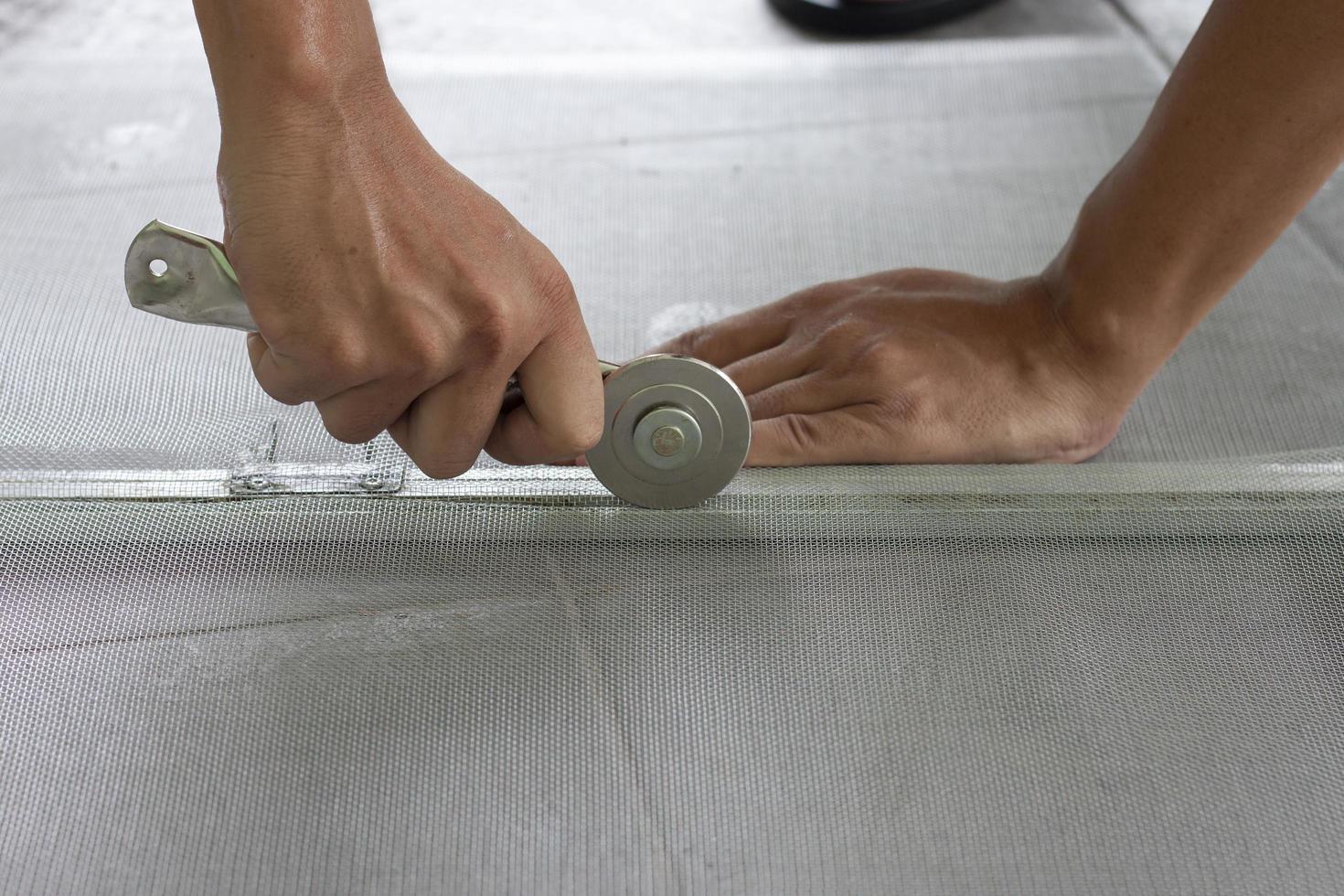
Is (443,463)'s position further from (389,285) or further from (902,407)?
(902,407)

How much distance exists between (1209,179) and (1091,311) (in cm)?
13

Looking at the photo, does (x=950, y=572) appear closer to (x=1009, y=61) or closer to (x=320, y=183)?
(x=320, y=183)

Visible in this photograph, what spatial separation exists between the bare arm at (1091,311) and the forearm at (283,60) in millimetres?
403

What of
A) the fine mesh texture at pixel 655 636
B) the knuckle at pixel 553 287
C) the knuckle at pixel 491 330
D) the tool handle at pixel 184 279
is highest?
the knuckle at pixel 553 287

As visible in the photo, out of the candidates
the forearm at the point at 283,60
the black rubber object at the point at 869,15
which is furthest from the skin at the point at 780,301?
the black rubber object at the point at 869,15

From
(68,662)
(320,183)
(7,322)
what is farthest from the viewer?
(7,322)

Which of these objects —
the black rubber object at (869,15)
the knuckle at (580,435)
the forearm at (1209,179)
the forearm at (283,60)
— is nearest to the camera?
the forearm at (283,60)

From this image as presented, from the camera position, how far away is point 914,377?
88 cm

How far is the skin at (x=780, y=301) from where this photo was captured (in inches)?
22.9

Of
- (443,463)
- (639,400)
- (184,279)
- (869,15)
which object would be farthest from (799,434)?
(869,15)

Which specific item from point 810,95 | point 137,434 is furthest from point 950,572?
point 810,95

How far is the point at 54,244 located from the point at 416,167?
0.67 meters

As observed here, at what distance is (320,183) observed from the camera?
Result: 580 millimetres

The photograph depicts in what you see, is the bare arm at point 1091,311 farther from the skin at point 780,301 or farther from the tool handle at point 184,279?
the tool handle at point 184,279
